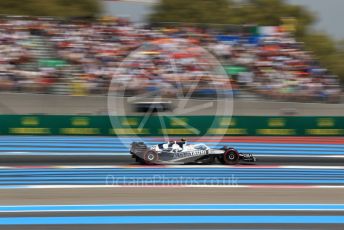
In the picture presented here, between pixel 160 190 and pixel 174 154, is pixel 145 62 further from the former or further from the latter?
pixel 160 190

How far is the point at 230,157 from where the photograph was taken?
15680mm

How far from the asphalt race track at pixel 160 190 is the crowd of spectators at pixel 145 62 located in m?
3.50

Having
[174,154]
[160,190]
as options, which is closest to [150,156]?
[174,154]

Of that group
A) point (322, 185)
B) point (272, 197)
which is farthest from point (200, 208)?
point (322, 185)

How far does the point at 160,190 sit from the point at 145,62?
1010cm

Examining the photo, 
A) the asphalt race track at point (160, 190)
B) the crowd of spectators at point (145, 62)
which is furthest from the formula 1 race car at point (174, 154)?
the crowd of spectators at point (145, 62)

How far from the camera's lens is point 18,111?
2186 centimetres

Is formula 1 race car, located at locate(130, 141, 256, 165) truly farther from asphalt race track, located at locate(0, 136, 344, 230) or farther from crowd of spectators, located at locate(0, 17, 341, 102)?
crowd of spectators, located at locate(0, 17, 341, 102)

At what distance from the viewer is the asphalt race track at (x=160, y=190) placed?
32.3 feet

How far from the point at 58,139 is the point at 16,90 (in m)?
3.20

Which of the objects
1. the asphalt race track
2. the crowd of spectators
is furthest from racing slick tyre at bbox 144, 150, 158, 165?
the crowd of spectators

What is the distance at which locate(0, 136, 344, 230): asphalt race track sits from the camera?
984cm

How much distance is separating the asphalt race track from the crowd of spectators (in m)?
3.50

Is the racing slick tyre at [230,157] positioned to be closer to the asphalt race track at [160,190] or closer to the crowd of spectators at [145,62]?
the asphalt race track at [160,190]
